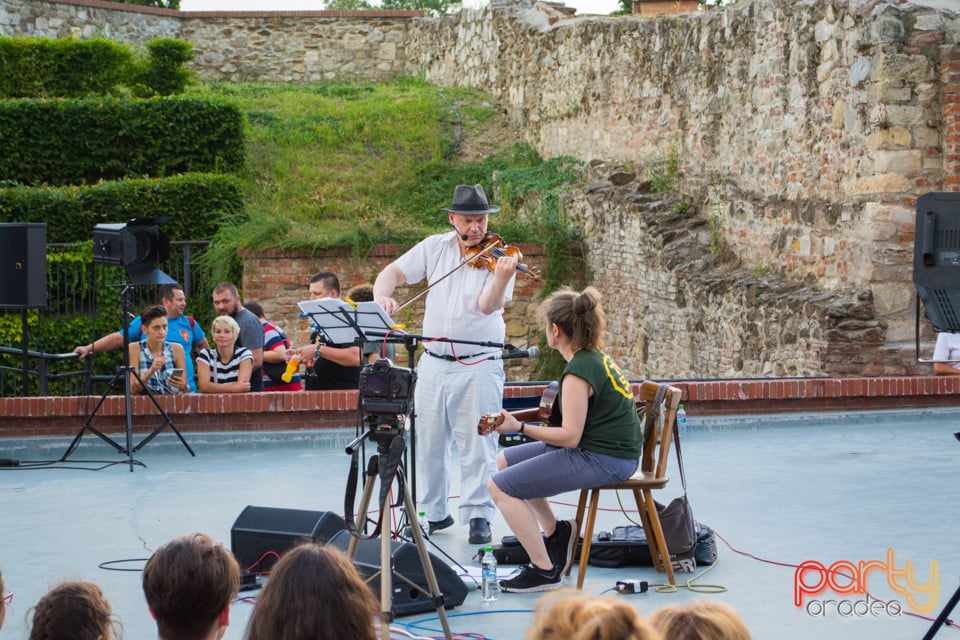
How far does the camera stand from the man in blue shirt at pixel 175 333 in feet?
32.4

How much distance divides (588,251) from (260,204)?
Answer: 4.78m

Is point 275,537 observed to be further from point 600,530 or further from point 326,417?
point 326,417

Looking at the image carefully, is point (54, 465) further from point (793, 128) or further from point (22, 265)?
point (793, 128)

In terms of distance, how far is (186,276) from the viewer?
16328mm

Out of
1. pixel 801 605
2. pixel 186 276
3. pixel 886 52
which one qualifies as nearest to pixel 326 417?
pixel 801 605

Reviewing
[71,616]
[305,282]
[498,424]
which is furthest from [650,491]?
[305,282]

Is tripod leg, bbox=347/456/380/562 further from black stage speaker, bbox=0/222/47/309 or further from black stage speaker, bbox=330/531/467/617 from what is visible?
black stage speaker, bbox=0/222/47/309

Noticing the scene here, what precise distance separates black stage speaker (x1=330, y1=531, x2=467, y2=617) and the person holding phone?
14.7 feet

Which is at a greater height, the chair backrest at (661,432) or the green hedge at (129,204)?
the green hedge at (129,204)

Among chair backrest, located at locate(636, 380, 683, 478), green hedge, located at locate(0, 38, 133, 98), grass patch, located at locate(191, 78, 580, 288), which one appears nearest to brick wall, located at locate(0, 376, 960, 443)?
chair backrest, located at locate(636, 380, 683, 478)

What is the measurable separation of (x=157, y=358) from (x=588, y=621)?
736 centimetres

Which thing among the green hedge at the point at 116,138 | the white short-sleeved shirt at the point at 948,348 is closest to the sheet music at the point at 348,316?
the white short-sleeved shirt at the point at 948,348

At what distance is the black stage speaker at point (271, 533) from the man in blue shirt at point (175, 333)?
4.41 meters

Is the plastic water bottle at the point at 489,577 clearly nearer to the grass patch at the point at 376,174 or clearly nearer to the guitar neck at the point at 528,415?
the guitar neck at the point at 528,415
